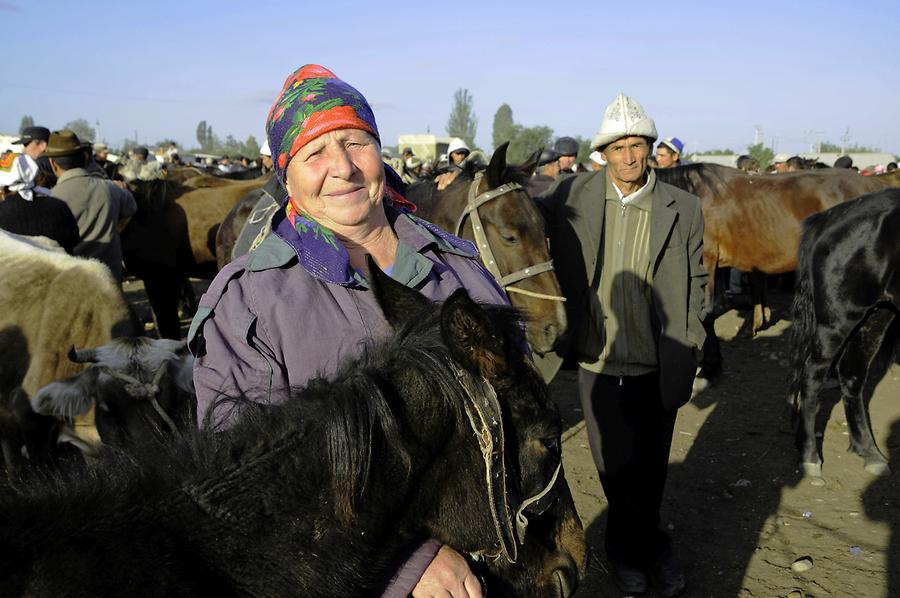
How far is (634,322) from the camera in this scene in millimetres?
3797

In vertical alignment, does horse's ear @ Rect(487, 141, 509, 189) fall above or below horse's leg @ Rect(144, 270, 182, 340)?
above

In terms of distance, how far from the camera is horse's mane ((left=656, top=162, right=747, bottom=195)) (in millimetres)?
9234

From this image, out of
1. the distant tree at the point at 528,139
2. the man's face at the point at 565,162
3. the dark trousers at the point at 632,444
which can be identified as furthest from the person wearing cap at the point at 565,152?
the distant tree at the point at 528,139

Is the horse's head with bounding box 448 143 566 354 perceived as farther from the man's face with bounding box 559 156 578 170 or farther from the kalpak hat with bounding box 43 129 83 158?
the man's face with bounding box 559 156 578 170

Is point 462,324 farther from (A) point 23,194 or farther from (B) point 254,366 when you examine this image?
(A) point 23,194

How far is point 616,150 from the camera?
3.74m

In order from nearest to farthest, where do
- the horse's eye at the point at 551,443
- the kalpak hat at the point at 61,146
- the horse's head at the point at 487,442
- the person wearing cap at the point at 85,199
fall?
the horse's head at the point at 487,442 < the horse's eye at the point at 551,443 < the person wearing cap at the point at 85,199 < the kalpak hat at the point at 61,146

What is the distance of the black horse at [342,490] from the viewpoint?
3.86 ft

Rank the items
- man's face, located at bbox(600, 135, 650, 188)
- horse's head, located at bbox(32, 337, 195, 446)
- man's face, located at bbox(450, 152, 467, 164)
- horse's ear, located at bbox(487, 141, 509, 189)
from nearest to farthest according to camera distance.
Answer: horse's head, located at bbox(32, 337, 195, 446) → man's face, located at bbox(600, 135, 650, 188) → horse's ear, located at bbox(487, 141, 509, 189) → man's face, located at bbox(450, 152, 467, 164)

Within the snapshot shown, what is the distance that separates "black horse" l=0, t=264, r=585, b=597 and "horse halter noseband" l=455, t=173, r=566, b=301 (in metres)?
2.80

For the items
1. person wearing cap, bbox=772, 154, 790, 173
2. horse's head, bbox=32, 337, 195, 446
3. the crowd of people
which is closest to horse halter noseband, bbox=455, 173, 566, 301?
the crowd of people

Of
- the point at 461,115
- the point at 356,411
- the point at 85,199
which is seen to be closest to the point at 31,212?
the point at 85,199

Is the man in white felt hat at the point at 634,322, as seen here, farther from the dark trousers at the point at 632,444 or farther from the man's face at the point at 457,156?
the man's face at the point at 457,156

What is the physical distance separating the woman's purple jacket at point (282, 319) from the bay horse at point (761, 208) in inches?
317
